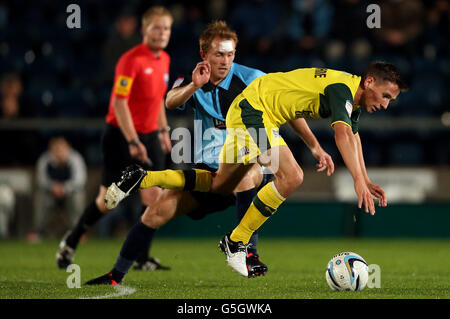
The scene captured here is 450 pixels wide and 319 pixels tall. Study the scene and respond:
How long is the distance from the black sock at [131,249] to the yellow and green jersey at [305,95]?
4.07 feet

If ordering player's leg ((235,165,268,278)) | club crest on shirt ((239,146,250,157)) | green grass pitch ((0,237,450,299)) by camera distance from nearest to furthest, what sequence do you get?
green grass pitch ((0,237,450,299)) → club crest on shirt ((239,146,250,157)) → player's leg ((235,165,268,278))

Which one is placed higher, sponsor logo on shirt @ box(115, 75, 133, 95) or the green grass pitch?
sponsor logo on shirt @ box(115, 75, 133, 95)

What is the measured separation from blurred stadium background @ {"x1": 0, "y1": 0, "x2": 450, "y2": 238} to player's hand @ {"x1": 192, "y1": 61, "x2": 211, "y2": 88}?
560 centimetres

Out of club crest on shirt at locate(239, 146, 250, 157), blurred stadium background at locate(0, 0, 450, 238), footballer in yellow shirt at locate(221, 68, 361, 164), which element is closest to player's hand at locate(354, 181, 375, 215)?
footballer in yellow shirt at locate(221, 68, 361, 164)

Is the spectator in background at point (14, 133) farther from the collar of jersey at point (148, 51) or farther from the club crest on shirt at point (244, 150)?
the club crest on shirt at point (244, 150)

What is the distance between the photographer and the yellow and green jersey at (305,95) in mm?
5373

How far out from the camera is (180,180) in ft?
19.8

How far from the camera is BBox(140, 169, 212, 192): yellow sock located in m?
5.96

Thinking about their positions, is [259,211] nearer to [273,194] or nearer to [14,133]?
[273,194]

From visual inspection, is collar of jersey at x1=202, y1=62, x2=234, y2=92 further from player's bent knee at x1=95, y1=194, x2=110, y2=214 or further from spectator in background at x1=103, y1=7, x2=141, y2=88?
spectator in background at x1=103, y1=7, x2=141, y2=88

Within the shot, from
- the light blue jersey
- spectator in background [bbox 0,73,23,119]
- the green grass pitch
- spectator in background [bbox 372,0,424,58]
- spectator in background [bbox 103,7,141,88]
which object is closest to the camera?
the green grass pitch

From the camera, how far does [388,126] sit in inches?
467
